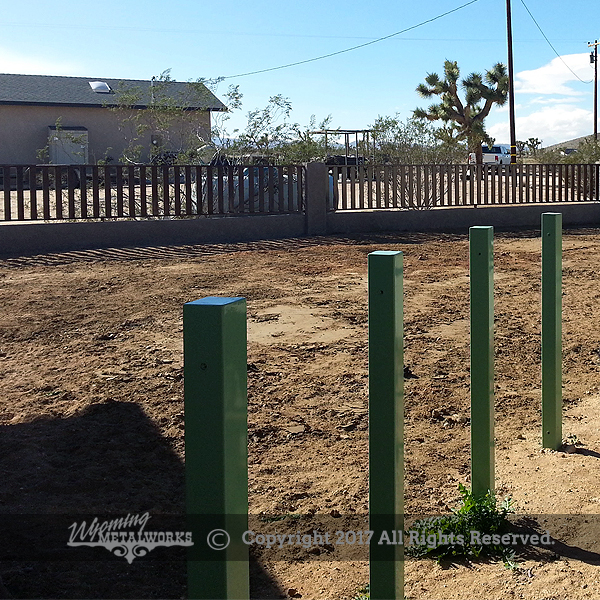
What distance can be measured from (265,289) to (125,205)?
251 inches

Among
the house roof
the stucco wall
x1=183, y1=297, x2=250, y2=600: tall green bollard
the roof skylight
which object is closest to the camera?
x1=183, y1=297, x2=250, y2=600: tall green bollard

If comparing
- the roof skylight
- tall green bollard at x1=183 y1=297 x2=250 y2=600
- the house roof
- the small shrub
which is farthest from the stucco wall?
tall green bollard at x1=183 y1=297 x2=250 y2=600

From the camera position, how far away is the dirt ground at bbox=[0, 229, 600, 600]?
3.03 metres

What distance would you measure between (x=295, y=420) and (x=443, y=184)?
1312 centimetres

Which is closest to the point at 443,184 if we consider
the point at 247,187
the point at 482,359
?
the point at 247,187

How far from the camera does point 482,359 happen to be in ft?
11.1

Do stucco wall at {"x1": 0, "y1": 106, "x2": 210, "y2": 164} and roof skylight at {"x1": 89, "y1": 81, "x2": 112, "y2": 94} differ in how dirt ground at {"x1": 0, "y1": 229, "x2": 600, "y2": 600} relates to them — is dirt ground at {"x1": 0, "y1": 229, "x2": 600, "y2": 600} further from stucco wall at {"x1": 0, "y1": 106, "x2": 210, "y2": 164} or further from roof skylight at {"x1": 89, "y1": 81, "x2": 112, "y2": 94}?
roof skylight at {"x1": 89, "y1": 81, "x2": 112, "y2": 94}

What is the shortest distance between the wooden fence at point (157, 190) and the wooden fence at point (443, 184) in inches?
50.6

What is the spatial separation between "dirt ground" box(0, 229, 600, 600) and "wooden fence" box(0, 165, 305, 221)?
393cm

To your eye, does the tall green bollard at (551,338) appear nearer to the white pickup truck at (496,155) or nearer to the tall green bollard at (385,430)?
the tall green bollard at (385,430)

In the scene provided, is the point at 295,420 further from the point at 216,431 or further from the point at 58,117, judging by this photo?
the point at 58,117

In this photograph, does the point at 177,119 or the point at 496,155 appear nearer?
the point at 177,119

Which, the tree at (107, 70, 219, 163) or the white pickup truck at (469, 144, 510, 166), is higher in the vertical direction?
the white pickup truck at (469, 144, 510, 166)

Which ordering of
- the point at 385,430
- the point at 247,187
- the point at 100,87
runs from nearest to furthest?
the point at 385,430 < the point at 247,187 < the point at 100,87
